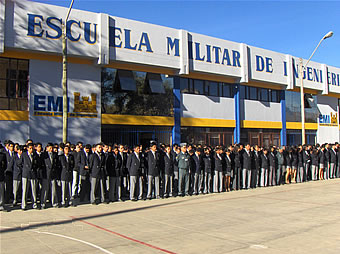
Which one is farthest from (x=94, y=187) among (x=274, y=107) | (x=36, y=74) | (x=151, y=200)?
(x=274, y=107)

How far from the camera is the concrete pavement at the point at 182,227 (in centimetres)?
652

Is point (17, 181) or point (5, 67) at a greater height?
point (5, 67)

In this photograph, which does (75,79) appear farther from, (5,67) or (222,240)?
(222,240)

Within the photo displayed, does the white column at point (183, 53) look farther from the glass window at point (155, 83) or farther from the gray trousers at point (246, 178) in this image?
the gray trousers at point (246, 178)

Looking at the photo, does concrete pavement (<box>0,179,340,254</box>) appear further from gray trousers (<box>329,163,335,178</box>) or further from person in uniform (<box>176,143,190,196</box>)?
gray trousers (<box>329,163,335,178</box>)

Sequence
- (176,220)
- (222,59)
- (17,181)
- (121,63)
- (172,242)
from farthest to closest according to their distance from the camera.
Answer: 1. (222,59)
2. (121,63)
3. (17,181)
4. (176,220)
5. (172,242)

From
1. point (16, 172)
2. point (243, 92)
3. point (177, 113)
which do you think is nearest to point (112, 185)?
point (16, 172)

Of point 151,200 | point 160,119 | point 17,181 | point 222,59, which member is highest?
point 222,59

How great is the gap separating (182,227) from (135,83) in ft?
39.4

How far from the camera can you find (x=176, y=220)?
9062mm

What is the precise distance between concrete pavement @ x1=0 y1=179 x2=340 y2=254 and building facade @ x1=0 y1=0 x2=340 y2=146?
6.63 metres

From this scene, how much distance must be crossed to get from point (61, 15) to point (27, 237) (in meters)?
11.7

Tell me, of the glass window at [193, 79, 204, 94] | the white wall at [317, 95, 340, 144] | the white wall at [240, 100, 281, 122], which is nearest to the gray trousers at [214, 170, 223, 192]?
the glass window at [193, 79, 204, 94]

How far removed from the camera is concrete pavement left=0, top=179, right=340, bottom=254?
6.52 m
